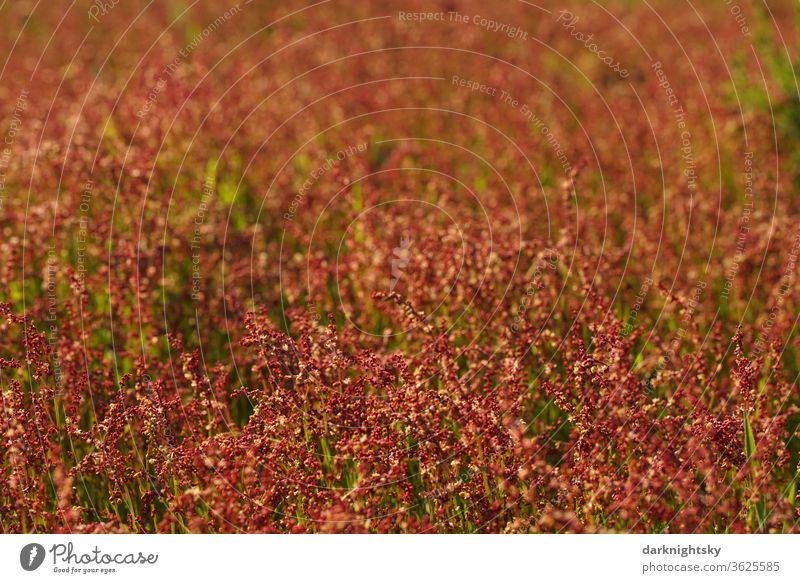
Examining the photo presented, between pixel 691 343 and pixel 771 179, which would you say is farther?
pixel 771 179

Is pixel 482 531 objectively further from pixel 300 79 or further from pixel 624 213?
pixel 300 79

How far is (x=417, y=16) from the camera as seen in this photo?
1207cm

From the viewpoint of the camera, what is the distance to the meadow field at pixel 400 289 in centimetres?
411

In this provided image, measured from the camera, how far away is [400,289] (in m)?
5.80

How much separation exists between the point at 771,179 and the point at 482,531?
4.76 meters

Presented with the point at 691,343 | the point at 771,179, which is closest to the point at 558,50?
the point at 771,179

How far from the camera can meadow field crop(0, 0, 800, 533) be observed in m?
4.11
